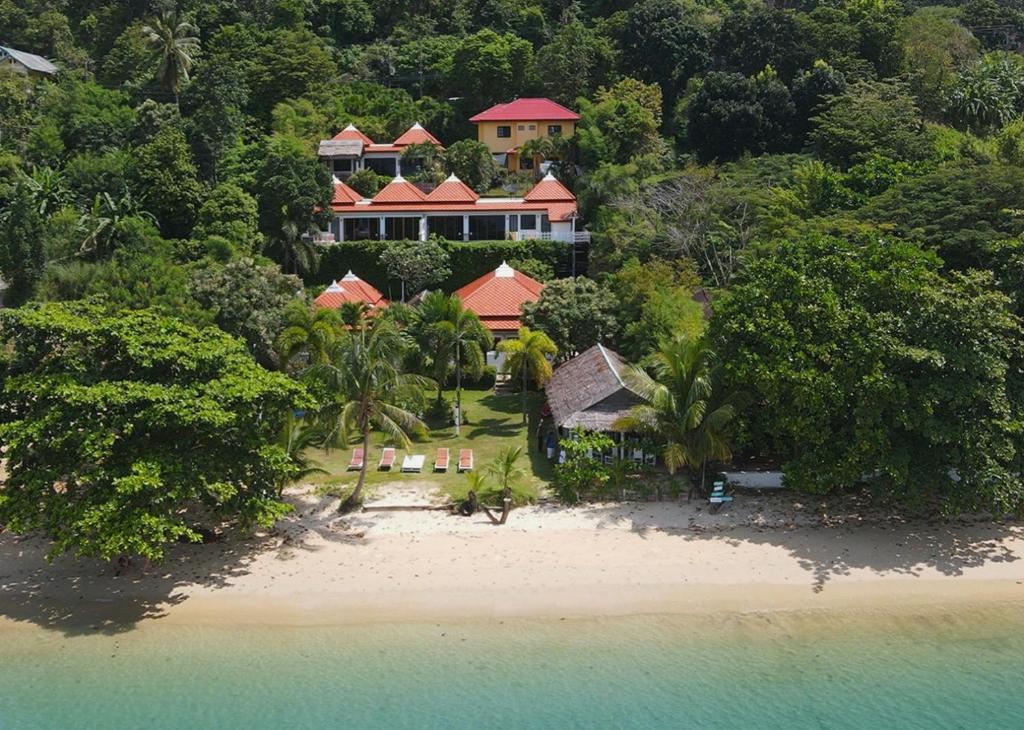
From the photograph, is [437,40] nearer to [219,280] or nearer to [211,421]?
[219,280]

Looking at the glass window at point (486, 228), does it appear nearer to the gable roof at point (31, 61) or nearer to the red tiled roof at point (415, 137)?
the red tiled roof at point (415, 137)

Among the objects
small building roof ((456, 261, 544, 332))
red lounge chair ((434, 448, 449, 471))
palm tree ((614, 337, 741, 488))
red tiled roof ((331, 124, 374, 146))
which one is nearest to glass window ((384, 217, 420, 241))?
small building roof ((456, 261, 544, 332))

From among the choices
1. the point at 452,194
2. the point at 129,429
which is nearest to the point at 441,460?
the point at 129,429

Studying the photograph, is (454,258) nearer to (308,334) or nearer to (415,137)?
(415,137)

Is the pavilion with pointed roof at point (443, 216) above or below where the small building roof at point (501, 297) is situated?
above

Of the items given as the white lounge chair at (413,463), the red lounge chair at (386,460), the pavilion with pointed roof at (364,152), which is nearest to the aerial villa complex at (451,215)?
the pavilion with pointed roof at (364,152)

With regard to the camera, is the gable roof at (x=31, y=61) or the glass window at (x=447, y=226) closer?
the glass window at (x=447, y=226)

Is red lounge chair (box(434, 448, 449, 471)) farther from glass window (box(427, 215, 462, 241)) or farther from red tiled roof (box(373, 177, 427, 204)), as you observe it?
red tiled roof (box(373, 177, 427, 204))
